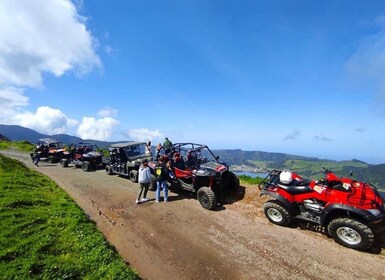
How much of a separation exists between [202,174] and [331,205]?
538 centimetres

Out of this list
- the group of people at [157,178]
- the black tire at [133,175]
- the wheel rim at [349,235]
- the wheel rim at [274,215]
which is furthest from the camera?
the black tire at [133,175]

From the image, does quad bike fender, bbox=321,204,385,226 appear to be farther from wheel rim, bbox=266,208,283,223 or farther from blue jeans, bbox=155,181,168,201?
blue jeans, bbox=155,181,168,201

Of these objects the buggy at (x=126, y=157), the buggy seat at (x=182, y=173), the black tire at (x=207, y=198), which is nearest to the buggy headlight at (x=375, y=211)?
the black tire at (x=207, y=198)

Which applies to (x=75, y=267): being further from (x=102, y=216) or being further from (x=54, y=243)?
(x=102, y=216)

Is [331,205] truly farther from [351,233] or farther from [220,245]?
[220,245]

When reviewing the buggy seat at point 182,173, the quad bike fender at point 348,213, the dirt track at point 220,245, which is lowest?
the dirt track at point 220,245

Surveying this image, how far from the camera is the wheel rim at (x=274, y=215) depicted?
8.86 metres

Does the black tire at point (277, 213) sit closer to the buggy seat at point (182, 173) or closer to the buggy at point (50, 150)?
the buggy seat at point (182, 173)

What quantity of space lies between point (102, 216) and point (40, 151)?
66.8ft

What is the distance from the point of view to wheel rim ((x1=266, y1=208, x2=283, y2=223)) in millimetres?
8856

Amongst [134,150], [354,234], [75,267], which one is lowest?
[75,267]

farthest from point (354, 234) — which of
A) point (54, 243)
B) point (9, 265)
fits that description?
point (9, 265)

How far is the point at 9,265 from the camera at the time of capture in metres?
5.95

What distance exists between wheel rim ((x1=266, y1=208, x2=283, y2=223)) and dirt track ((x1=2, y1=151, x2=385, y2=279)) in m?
0.26
